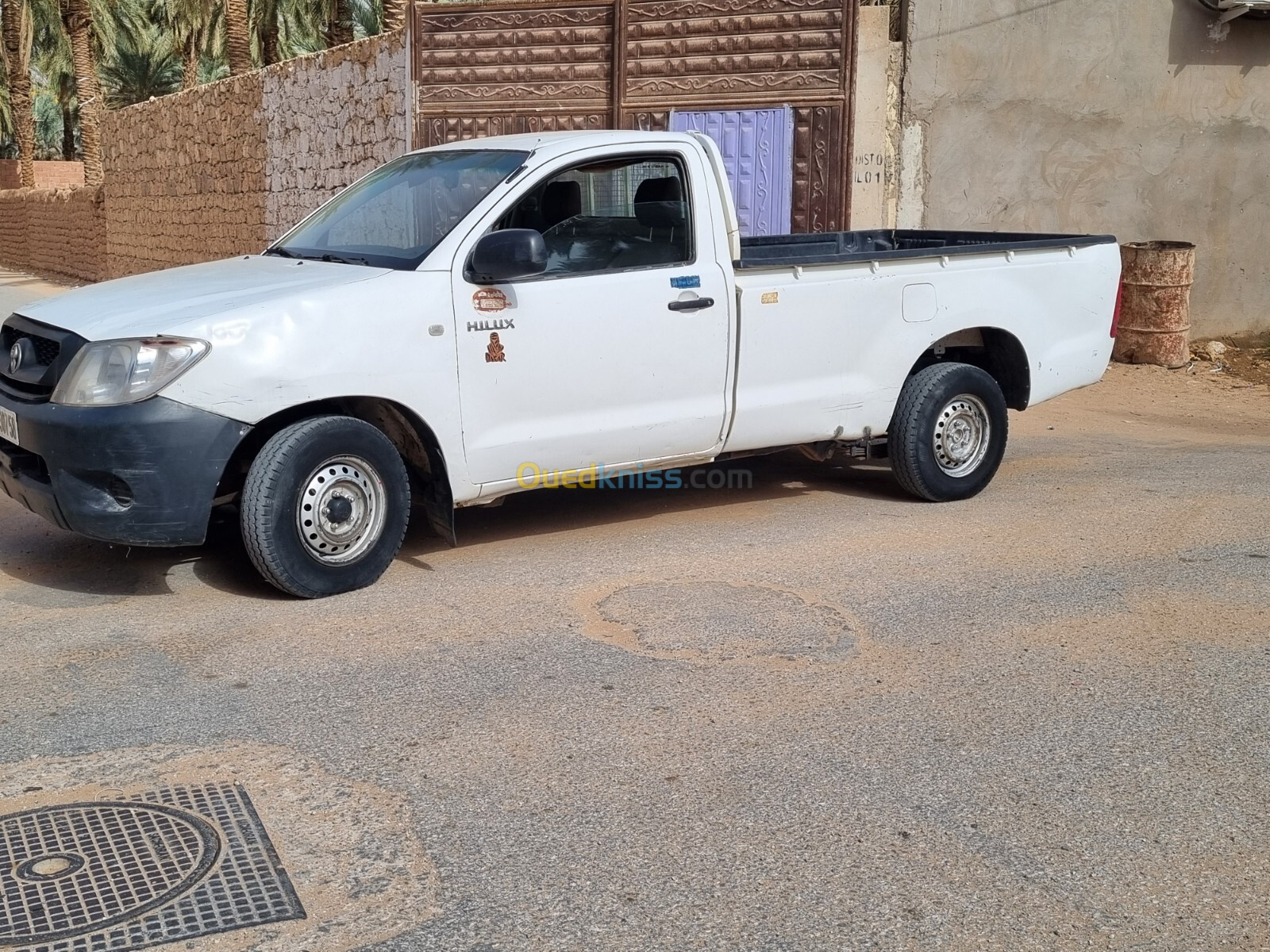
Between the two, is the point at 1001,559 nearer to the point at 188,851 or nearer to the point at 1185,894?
the point at 1185,894

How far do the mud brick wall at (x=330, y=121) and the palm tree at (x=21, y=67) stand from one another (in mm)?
16704

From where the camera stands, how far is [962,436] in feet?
24.7

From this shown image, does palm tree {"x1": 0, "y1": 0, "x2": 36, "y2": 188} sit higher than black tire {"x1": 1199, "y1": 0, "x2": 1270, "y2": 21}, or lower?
higher

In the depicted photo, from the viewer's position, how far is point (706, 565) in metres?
6.24

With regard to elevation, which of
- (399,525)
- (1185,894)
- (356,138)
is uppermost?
(356,138)

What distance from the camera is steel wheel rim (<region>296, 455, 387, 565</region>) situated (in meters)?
5.51

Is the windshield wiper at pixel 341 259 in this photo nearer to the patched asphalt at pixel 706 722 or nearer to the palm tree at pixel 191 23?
the patched asphalt at pixel 706 722

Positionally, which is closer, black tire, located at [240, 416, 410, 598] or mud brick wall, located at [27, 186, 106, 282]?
black tire, located at [240, 416, 410, 598]

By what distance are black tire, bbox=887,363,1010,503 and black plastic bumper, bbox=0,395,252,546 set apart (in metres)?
3.53

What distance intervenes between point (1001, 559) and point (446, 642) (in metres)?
2.71

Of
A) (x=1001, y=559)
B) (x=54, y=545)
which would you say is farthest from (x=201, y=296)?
(x=1001, y=559)

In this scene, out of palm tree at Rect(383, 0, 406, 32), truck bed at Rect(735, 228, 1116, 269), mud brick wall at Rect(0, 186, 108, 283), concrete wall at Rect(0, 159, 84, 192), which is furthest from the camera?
concrete wall at Rect(0, 159, 84, 192)

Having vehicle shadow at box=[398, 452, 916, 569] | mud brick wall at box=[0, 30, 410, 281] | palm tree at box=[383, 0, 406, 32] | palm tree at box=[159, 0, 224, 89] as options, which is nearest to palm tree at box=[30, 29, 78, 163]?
palm tree at box=[159, 0, 224, 89]

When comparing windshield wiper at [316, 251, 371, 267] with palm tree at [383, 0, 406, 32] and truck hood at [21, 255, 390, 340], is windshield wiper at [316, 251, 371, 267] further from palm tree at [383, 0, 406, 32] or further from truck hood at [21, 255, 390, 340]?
palm tree at [383, 0, 406, 32]
